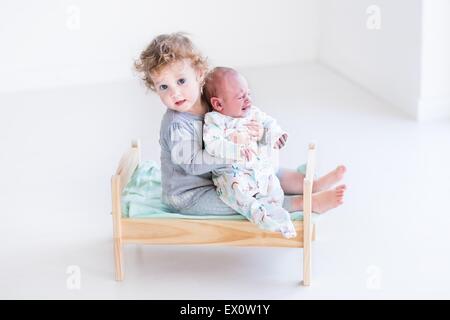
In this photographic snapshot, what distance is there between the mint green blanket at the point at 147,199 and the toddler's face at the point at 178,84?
256 millimetres

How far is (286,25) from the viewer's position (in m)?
4.19

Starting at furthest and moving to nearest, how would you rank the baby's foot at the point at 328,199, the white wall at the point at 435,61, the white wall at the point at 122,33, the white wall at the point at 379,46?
the white wall at the point at 122,33, the white wall at the point at 379,46, the white wall at the point at 435,61, the baby's foot at the point at 328,199

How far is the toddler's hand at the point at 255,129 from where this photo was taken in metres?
2.28

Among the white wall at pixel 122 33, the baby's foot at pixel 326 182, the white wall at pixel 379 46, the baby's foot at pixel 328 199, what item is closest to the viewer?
the baby's foot at pixel 328 199

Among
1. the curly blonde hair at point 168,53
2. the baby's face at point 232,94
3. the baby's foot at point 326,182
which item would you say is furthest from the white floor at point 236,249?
the curly blonde hair at point 168,53

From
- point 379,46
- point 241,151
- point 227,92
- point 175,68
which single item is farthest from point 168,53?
point 379,46

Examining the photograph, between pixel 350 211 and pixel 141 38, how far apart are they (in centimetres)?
165

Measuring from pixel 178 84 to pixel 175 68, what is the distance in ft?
0.13

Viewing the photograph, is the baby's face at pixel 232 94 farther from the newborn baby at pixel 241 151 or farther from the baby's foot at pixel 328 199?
the baby's foot at pixel 328 199

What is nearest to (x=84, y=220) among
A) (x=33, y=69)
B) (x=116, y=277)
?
(x=116, y=277)

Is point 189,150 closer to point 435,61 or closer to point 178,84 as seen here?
point 178,84

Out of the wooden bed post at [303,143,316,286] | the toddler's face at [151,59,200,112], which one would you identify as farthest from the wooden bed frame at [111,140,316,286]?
the toddler's face at [151,59,200,112]

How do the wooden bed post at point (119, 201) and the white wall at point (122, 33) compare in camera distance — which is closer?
the wooden bed post at point (119, 201)

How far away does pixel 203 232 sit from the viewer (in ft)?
7.29
